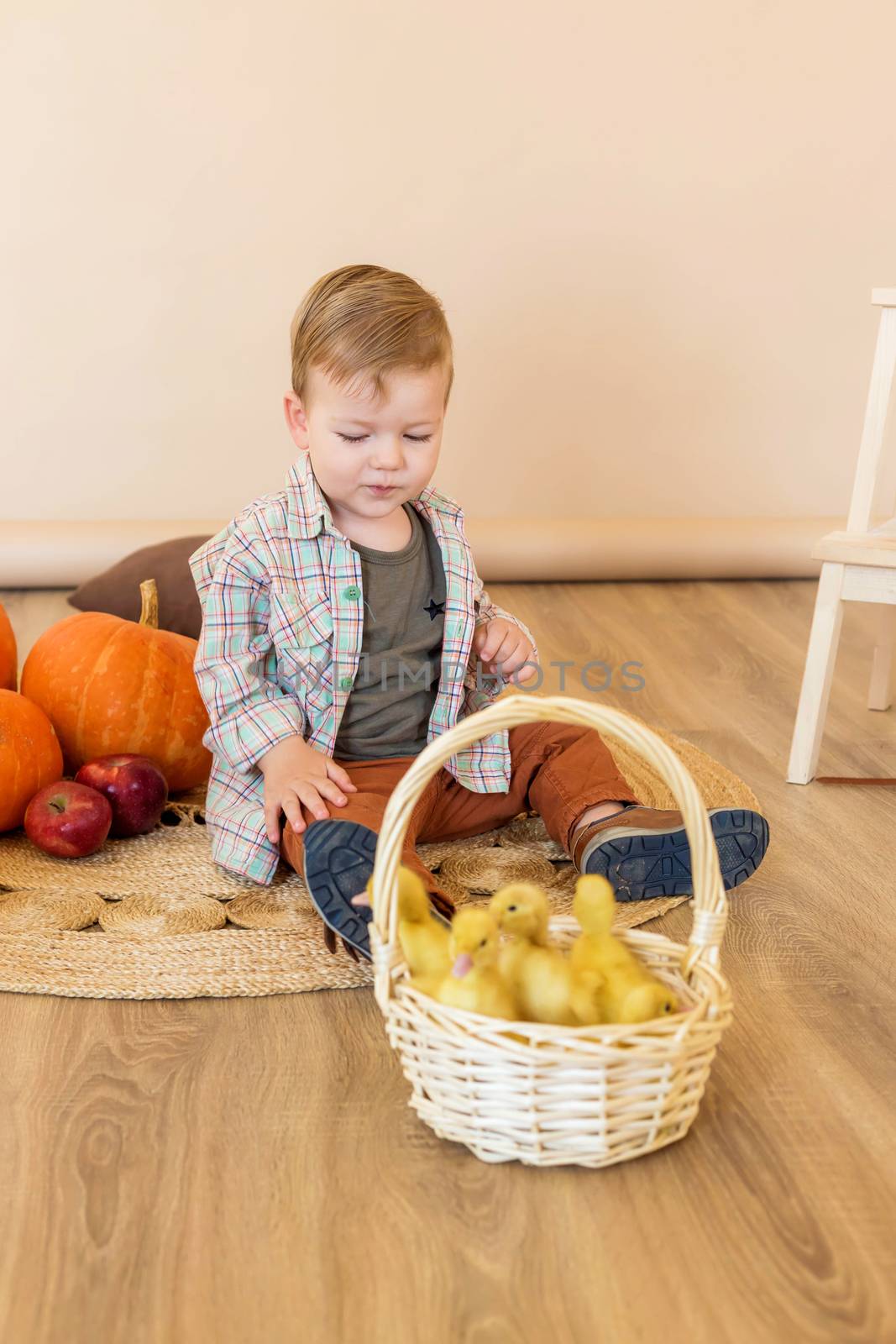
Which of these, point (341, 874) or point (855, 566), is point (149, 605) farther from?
point (855, 566)

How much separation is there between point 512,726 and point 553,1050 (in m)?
0.21

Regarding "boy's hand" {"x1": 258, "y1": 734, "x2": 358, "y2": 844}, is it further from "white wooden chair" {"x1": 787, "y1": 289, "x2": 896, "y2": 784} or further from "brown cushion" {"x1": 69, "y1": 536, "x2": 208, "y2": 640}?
"brown cushion" {"x1": 69, "y1": 536, "x2": 208, "y2": 640}

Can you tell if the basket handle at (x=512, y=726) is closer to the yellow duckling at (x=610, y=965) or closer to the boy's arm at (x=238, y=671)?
the yellow duckling at (x=610, y=965)

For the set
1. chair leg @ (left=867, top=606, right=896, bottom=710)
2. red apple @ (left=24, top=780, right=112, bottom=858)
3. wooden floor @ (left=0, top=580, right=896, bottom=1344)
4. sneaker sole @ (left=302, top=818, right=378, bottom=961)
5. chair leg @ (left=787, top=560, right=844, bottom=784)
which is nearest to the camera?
wooden floor @ (left=0, top=580, right=896, bottom=1344)

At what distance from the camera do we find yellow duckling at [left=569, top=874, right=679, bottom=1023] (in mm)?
828

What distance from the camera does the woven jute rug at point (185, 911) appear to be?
43.1 inches

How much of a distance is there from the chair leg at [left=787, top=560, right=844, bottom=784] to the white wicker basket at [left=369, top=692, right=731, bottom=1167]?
79cm

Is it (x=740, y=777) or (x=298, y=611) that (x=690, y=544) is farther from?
(x=298, y=611)

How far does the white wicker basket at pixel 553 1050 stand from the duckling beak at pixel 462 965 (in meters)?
0.02

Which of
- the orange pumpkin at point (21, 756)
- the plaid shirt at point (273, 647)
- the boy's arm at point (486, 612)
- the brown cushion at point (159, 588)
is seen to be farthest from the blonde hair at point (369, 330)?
the brown cushion at point (159, 588)

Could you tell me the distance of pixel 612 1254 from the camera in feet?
2.54

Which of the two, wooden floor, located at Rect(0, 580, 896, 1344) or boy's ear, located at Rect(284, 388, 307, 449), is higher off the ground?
boy's ear, located at Rect(284, 388, 307, 449)

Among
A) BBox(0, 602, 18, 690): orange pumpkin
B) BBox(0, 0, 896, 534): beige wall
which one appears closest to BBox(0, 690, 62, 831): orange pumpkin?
BBox(0, 602, 18, 690): orange pumpkin

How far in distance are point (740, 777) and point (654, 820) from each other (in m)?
0.43
